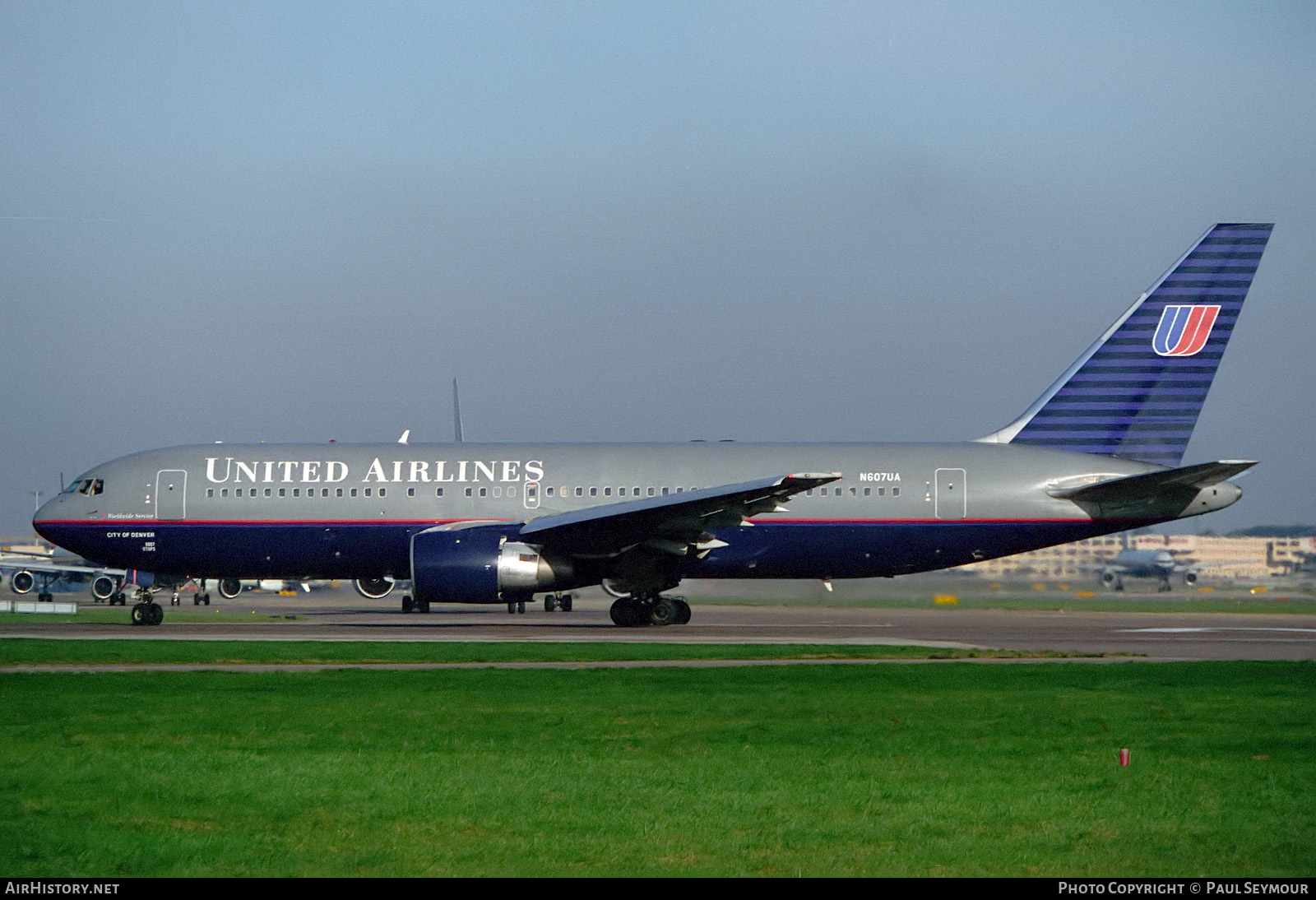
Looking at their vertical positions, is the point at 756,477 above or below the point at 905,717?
above

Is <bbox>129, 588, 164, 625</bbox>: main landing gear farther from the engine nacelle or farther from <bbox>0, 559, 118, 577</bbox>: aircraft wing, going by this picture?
<bbox>0, 559, 118, 577</bbox>: aircraft wing

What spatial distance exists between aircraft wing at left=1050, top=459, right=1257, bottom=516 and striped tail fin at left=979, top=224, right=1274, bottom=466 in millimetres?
1724

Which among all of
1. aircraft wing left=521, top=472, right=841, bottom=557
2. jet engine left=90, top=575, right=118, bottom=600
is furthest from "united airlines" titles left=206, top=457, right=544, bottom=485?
jet engine left=90, top=575, right=118, bottom=600

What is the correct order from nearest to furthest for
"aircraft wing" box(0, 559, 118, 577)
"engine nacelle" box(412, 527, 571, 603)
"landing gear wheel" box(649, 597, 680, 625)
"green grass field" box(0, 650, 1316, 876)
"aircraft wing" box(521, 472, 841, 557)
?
"green grass field" box(0, 650, 1316, 876)
"aircraft wing" box(521, 472, 841, 557)
"engine nacelle" box(412, 527, 571, 603)
"landing gear wheel" box(649, 597, 680, 625)
"aircraft wing" box(0, 559, 118, 577)

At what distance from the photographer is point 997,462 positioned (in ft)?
99.0

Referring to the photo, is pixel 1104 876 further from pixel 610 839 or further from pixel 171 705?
pixel 171 705

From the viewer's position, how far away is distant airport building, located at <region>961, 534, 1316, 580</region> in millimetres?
44125

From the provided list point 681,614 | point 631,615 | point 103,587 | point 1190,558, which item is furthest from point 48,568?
point 1190,558

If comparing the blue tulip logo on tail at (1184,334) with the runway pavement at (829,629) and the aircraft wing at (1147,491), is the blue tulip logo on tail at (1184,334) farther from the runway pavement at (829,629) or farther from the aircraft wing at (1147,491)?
the runway pavement at (829,629)

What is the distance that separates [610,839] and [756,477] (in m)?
22.3

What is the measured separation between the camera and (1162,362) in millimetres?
30797

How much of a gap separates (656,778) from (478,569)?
58.7 feet

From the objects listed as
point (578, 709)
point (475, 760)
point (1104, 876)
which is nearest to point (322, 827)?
point (475, 760)

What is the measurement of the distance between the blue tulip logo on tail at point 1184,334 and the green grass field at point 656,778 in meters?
15.1
